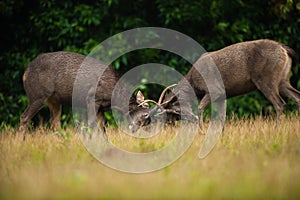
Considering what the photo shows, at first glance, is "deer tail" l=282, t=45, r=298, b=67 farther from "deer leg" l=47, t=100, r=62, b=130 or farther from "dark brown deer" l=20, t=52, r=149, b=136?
"deer leg" l=47, t=100, r=62, b=130

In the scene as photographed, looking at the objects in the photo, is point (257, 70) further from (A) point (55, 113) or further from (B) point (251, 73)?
(A) point (55, 113)

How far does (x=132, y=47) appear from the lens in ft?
38.2

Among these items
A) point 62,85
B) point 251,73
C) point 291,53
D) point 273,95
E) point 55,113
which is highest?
point 291,53

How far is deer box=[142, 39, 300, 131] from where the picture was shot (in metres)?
8.75

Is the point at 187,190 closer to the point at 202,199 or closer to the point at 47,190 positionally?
the point at 202,199

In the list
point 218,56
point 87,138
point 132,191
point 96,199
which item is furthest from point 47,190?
point 218,56

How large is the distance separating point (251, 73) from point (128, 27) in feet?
13.2

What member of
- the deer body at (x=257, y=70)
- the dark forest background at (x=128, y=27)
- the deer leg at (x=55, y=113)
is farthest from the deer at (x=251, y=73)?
the dark forest background at (x=128, y=27)

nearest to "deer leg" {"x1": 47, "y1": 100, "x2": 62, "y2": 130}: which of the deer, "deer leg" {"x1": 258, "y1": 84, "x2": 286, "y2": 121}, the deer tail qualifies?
the deer

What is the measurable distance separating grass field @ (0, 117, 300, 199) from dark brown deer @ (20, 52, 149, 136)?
1585 mm

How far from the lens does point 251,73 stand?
29.3 ft

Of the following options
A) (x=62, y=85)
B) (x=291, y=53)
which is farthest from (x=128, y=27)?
(x=291, y=53)

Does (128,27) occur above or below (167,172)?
above

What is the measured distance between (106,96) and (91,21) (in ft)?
10.1
